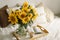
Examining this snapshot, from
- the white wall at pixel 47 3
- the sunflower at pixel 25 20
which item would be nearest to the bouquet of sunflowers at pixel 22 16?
the sunflower at pixel 25 20

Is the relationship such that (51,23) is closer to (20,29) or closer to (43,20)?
(43,20)

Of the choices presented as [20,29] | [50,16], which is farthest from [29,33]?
[50,16]

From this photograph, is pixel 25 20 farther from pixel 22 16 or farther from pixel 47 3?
pixel 47 3

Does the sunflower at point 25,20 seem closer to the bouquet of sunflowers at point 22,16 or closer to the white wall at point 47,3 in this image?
the bouquet of sunflowers at point 22,16

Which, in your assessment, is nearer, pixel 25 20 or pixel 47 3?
pixel 25 20

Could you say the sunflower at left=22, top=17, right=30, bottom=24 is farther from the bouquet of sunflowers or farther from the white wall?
the white wall

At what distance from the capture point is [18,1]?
9.61ft

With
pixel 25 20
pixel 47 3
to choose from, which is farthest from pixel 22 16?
pixel 47 3

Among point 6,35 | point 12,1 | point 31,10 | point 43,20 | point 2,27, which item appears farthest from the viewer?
point 12,1

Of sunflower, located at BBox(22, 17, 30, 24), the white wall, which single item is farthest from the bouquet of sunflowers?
the white wall

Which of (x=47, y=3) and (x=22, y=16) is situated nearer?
(x=22, y=16)

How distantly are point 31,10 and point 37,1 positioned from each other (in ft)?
3.66

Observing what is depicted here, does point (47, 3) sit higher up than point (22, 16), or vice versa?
point (47, 3)

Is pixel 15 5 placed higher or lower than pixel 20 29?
higher
